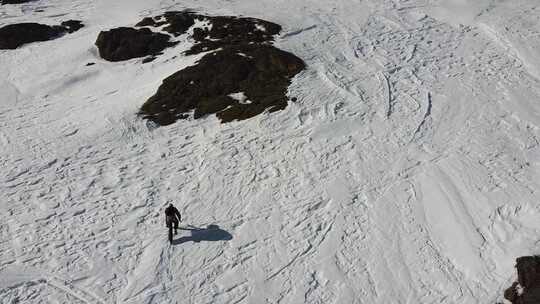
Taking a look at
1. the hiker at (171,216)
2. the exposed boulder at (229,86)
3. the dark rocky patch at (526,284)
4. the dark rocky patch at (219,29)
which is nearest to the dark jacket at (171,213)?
the hiker at (171,216)

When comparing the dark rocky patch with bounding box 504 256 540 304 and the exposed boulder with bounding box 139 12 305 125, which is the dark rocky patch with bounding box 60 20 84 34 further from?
the dark rocky patch with bounding box 504 256 540 304

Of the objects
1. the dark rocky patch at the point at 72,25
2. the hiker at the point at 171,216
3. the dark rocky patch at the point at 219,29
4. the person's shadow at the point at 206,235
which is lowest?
the person's shadow at the point at 206,235

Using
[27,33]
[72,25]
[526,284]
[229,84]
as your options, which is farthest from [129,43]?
[526,284]

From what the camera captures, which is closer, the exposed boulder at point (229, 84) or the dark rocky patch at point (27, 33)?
the exposed boulder at point (229, 84)

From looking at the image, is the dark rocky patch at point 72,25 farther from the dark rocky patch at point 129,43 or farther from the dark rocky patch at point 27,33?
the dark rocky patch at point 129,43

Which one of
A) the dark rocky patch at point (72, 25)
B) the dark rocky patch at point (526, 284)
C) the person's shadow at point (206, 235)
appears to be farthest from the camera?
the dark rocky patch at point (72, 25)

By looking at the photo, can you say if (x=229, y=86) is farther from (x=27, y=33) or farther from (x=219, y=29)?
(x=27, y=33)

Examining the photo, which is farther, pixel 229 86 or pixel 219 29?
pixel 219 29
